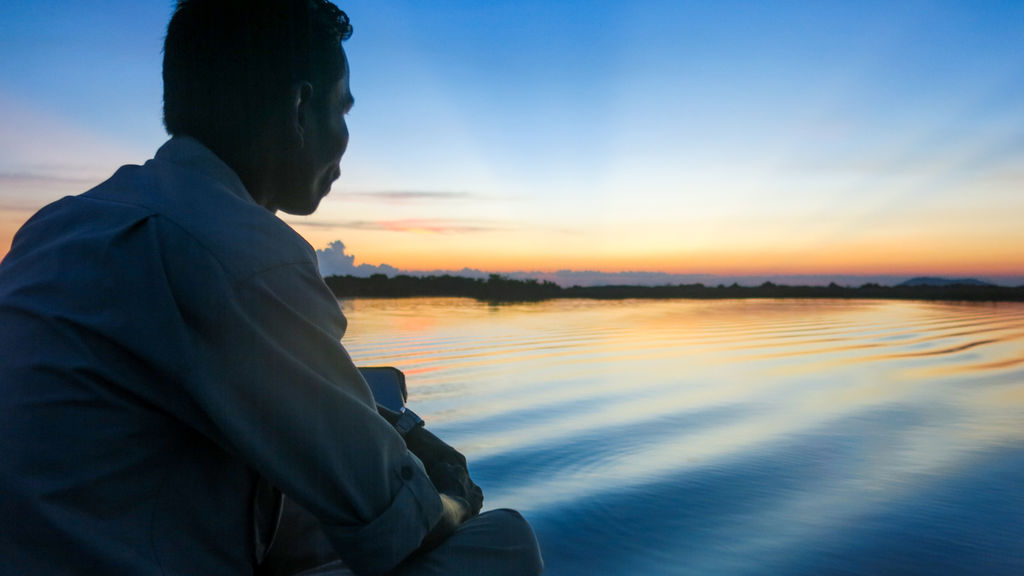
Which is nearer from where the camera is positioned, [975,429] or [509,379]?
[975,429]

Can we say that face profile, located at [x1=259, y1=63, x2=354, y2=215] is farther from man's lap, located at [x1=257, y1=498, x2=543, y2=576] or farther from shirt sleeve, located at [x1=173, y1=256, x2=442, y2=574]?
man's lap, located at [x1=257, y1=498, x2=543, y2=576]

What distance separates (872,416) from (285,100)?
3079 mm

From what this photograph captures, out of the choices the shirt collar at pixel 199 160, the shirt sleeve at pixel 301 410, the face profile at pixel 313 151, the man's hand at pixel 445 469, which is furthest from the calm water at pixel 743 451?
the shirt collar at pixel 199 160

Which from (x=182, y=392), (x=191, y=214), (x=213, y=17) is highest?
(x=213, y=17)

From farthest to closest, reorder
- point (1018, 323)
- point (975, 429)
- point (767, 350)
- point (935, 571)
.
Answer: point (1018, 323), point (767, 350), point (975, 429), point (935, 571)

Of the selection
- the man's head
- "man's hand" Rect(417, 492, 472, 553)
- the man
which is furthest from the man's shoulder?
"man's hand" Rect(417, 492, 472, 553)

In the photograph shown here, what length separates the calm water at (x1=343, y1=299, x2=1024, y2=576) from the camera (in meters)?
1.58

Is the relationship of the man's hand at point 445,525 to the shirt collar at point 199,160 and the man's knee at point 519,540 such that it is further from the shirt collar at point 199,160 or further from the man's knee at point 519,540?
the shirt collar at point 199,160

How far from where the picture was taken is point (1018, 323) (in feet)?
29.0

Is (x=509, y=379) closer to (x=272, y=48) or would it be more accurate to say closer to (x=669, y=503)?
(x=669, y=503)

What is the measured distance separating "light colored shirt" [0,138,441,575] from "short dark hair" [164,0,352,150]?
0.18m

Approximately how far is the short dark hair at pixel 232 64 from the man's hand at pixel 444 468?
0.49m

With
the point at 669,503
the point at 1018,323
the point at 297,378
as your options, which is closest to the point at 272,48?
the point at 297,378

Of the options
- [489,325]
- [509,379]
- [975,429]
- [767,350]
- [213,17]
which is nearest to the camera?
[213,17]
